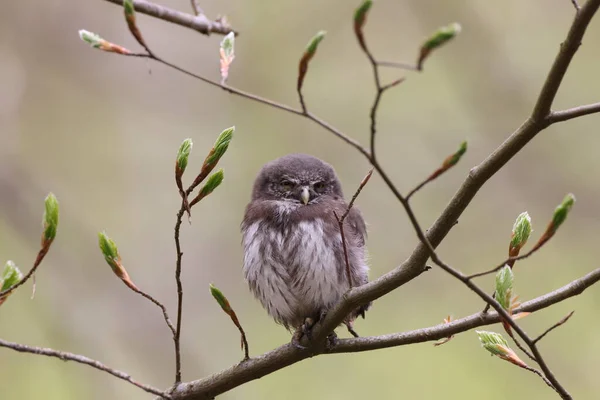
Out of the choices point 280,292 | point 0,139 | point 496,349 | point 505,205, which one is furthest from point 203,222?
point 496,349

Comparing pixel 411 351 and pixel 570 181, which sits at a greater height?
pixel 570 181

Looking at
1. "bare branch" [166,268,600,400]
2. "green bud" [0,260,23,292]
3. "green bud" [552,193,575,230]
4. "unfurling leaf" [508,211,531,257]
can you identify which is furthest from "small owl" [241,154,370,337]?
"green bud" [552,193,575,230]

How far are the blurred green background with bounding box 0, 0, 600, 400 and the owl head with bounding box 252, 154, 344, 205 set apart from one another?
1.77m

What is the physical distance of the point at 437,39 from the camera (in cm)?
186

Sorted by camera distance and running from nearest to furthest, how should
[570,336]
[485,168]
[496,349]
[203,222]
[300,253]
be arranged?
[485,168] < [496,349] < [300,253] < [570,336] < [203,222]

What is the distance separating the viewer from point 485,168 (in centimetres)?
242

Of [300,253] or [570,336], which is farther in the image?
[570,336]

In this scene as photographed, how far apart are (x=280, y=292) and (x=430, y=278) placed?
3.28m

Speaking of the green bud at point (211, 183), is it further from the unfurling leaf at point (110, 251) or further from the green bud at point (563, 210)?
the green bud at point (563, 210)

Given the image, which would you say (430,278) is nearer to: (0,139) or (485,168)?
(0,139)

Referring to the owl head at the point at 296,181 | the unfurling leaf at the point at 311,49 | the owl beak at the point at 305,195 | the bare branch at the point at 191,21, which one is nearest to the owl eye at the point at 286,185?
the owl head at the point at 296,181

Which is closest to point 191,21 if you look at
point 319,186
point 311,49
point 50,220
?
point 319,186

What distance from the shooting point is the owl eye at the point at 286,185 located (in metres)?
4.73

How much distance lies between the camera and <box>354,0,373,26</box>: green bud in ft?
6.23
